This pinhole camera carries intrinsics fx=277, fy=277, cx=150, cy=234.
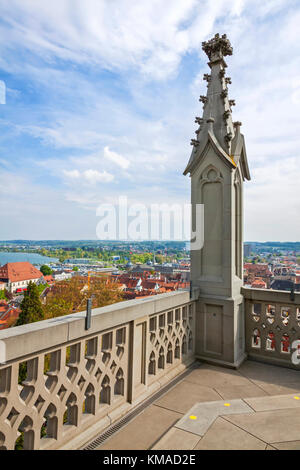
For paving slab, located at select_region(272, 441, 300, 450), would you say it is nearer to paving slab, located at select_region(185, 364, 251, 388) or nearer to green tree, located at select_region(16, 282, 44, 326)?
paving slab, located at select_region(185, 364, 251, 388)

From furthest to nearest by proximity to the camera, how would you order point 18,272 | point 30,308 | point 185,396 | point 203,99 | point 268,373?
point 18,272 → point 30,308 → point 203,99 → point 268,373 → point 185,396

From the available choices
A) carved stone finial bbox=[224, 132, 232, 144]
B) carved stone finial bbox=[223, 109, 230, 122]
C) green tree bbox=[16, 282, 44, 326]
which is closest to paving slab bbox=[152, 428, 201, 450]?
carved stone finial bbox=[224, 132, 232, 144]

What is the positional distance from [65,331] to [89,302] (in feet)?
0.96

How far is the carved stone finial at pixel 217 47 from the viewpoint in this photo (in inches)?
196

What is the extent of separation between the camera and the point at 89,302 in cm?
234

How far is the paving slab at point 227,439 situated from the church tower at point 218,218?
197 cm

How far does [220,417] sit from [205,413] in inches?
5.9

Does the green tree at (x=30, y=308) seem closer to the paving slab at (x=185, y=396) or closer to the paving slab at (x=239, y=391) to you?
the paving slab at (x=185, y=396)

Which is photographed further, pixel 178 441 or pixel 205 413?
pixel 205 413

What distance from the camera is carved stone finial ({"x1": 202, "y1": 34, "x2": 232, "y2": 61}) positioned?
499cm

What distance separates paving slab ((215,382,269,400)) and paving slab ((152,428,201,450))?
3.95ft

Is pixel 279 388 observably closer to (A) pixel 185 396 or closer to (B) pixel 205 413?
(A) pixel 185 396

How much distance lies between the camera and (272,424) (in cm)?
269

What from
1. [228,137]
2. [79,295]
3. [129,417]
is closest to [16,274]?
[79,295]
